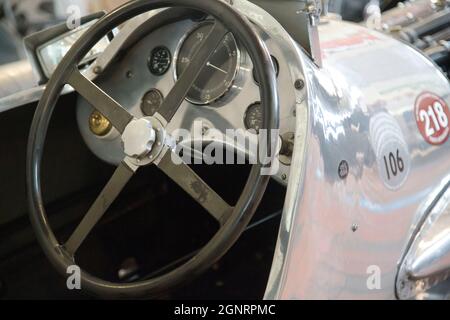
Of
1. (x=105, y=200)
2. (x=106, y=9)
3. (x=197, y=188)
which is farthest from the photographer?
(x=106, y=9)

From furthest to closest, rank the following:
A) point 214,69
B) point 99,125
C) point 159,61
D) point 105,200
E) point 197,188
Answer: point 99,125
point 159,61
point 214,69
point 105,200
point 197,188

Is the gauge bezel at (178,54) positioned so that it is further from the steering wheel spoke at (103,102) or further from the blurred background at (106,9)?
the blurred background at (106,9)

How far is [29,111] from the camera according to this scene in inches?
60.4

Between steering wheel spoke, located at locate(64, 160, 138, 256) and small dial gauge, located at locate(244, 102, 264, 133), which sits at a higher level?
small dial gauge, located at locate(244, 102, 264, 133)

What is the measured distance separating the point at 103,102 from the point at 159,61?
0.86ft

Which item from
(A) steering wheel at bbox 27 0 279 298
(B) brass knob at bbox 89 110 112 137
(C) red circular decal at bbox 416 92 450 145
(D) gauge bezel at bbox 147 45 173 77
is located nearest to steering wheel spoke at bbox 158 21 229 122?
(A) steering wheel at bbox 27 0 279 298

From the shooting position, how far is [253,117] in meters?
1.19

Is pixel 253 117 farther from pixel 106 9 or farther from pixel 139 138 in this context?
pixel 106 9

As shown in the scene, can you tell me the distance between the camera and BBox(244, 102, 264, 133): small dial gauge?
3.89 ft

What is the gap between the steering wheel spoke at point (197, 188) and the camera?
99 centimetres

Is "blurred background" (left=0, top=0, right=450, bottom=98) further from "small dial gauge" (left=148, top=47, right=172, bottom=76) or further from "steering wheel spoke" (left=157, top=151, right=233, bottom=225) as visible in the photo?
"steering wheel spoke" (left=157, top=151, right=233, bottom=225)

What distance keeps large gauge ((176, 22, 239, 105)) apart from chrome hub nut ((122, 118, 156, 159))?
20cm

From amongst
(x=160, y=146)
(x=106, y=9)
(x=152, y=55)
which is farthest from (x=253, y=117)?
(x=106, y=9)

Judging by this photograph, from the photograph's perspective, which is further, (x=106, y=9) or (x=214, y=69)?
(x=106, y=9)
